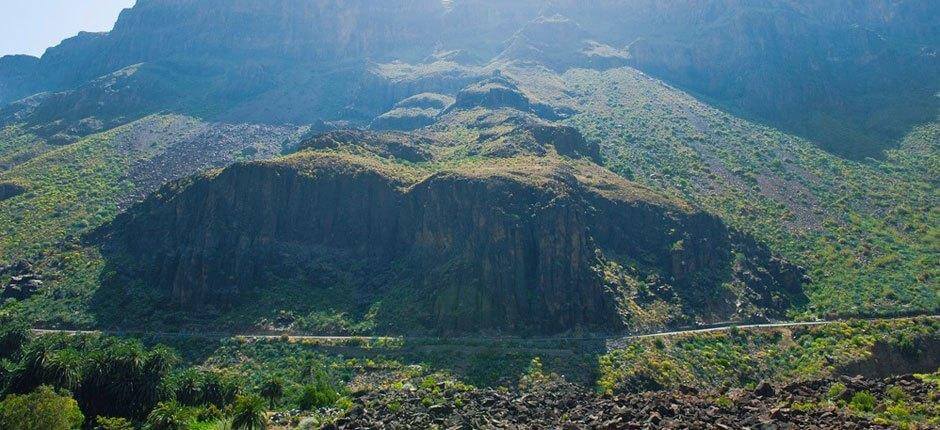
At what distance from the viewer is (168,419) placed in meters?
49.0

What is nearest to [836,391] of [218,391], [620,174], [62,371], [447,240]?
[218,391]

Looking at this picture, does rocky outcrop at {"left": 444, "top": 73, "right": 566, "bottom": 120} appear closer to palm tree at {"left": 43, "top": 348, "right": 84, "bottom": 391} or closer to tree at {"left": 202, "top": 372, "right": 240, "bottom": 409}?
tree at {"left": 202, "top": 372, "right": 240, "bottom": 409}

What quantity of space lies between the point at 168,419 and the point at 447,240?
50211 millimetres

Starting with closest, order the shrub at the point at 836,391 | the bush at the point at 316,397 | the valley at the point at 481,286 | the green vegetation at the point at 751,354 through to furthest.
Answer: the shrub at the point at 836,391
the valley at the point at 481,286
the bush at the point at 316,397
the green vegetation at the point at 751,354

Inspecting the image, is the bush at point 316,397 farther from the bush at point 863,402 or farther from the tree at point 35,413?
the bush at point 863,402

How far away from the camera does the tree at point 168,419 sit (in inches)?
1921

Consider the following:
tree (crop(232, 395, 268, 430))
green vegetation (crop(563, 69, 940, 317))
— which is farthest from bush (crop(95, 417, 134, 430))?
green vegetation (crop(563, 69, 940, 317))

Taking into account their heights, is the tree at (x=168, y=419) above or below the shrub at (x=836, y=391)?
below

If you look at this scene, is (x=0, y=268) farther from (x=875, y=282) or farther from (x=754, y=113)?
(x=754, y=113)

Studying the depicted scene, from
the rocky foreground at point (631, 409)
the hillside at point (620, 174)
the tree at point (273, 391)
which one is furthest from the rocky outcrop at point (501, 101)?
the rocky foreground at point (631, 409)

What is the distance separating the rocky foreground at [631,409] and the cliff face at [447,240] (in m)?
27.3

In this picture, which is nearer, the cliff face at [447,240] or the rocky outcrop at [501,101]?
the cliff face at [447,240]

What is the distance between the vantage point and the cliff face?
8481 centimetres

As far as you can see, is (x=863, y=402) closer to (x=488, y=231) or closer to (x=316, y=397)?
(x=316, y=397)
